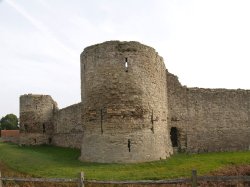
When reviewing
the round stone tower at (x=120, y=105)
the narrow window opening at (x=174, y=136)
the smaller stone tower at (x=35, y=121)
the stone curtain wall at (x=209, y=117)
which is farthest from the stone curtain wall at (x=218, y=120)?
the smaller stone tower at (x=35, y=121)

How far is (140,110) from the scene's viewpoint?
668 inches

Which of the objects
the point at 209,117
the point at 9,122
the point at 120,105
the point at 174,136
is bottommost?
the point at 174,136

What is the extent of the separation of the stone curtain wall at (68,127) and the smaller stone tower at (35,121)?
0.98 meters

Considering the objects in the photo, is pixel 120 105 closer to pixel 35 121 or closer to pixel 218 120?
pixel 218 120

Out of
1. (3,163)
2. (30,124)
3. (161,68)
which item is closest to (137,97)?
(161,68)

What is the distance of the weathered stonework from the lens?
1667cm

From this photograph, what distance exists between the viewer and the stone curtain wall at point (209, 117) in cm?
2259

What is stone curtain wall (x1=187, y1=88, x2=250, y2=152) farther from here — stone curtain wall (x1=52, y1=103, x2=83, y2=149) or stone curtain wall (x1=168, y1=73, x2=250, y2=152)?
stone curtain wall (x1=52, y1=103, x2=83, y2=149)

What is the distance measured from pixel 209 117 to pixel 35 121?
16.0m

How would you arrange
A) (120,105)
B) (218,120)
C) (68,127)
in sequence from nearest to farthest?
(120,105) → (218,120) → (68,127)

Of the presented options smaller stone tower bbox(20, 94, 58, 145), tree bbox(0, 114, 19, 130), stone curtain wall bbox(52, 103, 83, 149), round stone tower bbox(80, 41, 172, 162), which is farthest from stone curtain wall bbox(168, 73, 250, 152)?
tree bbox(0, 114, 19, 130)

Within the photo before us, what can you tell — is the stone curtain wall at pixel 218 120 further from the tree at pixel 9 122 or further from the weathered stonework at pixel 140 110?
the tree at pixel 9 122

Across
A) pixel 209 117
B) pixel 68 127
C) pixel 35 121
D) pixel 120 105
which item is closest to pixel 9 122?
pixel 35 121

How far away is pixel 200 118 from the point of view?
76.3 ft
